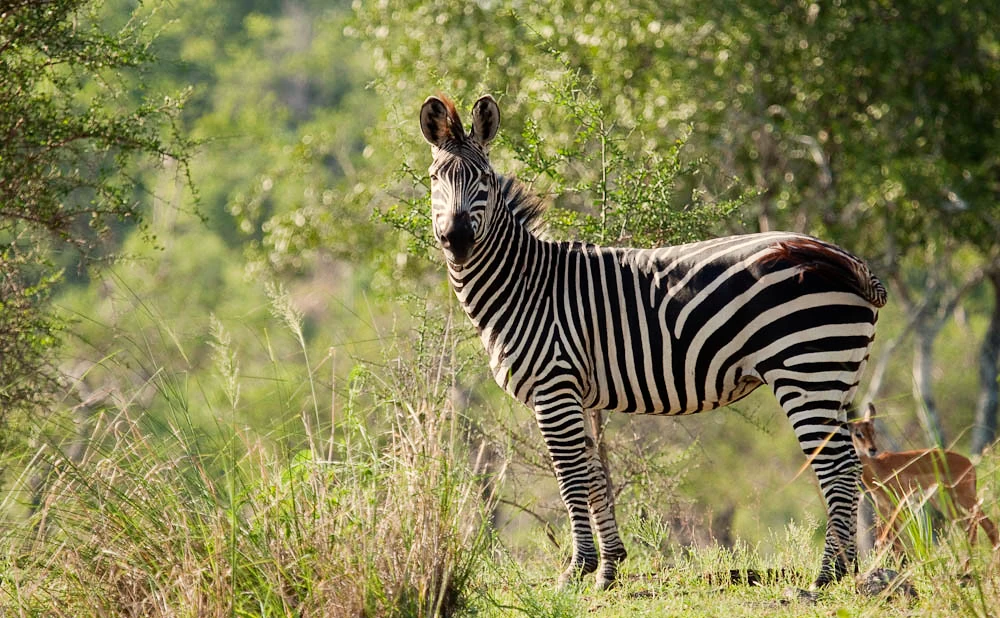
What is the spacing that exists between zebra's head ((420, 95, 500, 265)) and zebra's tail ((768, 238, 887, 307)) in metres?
1.61

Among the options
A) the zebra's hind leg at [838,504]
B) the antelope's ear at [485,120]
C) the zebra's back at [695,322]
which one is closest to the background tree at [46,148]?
the antelope's ear at [485,120]

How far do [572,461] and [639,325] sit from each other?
85 centimetres

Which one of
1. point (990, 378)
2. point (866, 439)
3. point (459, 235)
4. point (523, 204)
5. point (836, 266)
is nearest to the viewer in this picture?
point (836, 266)

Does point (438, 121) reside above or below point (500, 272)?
above

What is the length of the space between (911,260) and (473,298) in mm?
14209

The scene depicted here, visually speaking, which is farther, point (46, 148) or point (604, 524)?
point (46, 148)

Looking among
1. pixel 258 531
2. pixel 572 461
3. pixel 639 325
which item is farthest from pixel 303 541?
pixel 639 325

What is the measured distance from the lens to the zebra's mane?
6906 millimetres

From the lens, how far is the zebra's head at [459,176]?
20.2 ft

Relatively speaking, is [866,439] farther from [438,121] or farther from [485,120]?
[438,121]

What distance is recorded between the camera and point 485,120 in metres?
6.63

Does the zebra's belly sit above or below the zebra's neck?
below

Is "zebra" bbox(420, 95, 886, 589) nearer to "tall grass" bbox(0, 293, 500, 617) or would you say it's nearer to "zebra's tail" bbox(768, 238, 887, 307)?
"zebra's tail" bbox(768, 238, 887, 307)

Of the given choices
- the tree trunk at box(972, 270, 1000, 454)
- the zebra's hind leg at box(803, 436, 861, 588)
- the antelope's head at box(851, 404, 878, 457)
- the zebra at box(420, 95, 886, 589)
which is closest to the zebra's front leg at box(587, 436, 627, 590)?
the zebra at box(420, 95, 886, 589)
